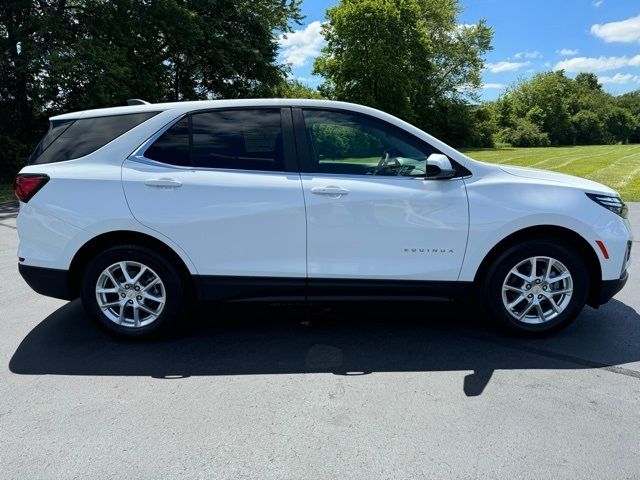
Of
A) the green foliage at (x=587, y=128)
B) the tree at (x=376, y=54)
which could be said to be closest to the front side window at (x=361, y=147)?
the tree at (x=376, y=54)

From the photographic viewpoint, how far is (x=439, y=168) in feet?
11.6

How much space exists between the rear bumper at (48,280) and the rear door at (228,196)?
79 centimetres

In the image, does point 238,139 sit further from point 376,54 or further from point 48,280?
point 376,54

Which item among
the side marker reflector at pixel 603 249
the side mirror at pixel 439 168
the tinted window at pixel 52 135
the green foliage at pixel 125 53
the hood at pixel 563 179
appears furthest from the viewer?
the green foliage at pixel 125 53

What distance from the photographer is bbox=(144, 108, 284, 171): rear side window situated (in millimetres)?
3734

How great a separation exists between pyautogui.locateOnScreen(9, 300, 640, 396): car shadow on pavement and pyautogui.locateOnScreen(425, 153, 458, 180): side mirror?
129 cm

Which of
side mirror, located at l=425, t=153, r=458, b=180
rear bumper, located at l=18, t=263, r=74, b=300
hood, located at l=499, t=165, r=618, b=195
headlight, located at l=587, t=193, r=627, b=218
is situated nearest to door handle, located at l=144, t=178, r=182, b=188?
rear bumper, located at l=18, t=263, r=74, b=300

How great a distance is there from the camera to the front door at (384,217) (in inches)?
142

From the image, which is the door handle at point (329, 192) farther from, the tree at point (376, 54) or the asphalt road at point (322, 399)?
the tree at point (376, 54)

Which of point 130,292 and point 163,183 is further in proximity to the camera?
point 130,292

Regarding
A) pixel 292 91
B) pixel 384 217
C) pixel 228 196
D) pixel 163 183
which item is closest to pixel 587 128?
pixel 292 91

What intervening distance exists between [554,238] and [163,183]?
9.83 feet

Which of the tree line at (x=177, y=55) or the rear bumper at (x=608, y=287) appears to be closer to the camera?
the rear bumper at (x=608, y=287)

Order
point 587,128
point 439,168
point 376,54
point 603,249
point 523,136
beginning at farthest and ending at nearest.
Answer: point 587,128
point 523,136
point 376,54
point 603,249
point 439,168
